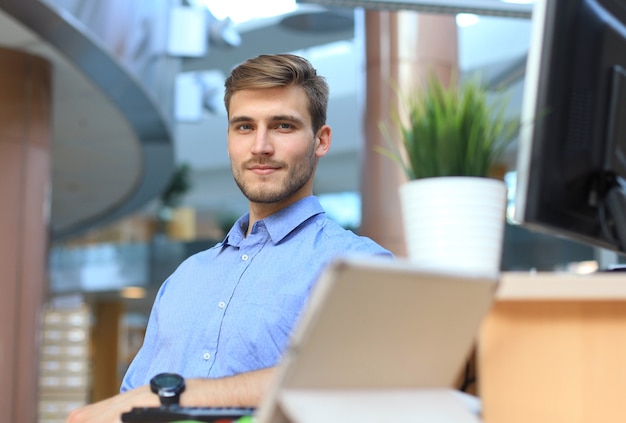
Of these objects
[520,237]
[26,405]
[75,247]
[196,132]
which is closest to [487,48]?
[520,237]

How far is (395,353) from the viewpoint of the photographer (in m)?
0.86

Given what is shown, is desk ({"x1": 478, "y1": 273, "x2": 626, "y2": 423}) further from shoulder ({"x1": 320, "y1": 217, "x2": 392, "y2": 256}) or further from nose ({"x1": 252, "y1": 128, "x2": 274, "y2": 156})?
nose ({"x1": 252, "y1": 128, "x2": 274, "y2": 156})

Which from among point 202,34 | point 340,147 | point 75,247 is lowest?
point 75,247

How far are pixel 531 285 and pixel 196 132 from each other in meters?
19.9

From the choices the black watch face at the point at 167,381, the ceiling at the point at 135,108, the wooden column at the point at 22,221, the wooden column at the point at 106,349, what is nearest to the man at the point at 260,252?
the black watch face at the point at 167,381

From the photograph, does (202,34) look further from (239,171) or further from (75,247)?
(75,247)

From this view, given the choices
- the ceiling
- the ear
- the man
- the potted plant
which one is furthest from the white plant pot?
the ceiling

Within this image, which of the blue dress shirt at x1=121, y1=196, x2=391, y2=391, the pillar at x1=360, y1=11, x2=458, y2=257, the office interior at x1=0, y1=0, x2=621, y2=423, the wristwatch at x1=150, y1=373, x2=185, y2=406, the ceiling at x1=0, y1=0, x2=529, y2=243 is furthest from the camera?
the ceiling at x1=0, y1=0, x2=529, y2=243

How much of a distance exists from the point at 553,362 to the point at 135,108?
703 cm

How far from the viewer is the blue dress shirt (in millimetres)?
1435

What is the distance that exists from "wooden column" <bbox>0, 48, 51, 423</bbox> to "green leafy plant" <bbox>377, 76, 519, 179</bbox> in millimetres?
6167

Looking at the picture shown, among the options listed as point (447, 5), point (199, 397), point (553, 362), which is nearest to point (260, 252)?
point (199, 397)

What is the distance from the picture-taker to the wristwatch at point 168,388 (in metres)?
1.11

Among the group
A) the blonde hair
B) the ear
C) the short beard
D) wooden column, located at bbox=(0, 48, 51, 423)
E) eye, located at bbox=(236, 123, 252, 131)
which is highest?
the blonde hair
